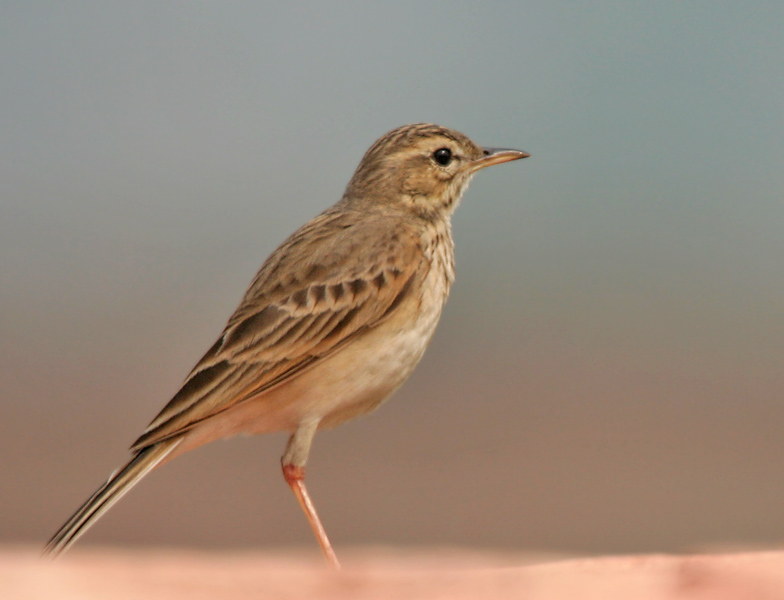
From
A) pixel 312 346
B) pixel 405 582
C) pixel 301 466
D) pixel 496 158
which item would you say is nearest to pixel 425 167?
pixel 496 158

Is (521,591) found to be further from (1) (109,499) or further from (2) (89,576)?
(1) (109,499)

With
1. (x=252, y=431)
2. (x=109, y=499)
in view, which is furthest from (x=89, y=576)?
(x=252, y=431)

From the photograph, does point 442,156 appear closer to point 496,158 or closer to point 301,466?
point 496,158

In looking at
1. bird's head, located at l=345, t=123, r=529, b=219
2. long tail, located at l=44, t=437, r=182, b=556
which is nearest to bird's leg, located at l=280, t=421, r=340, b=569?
long tail, located at l=44, t=437, r=182, b=556

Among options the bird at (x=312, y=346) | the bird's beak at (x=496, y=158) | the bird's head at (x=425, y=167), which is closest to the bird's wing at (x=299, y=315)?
the bird at (x=312, y=346)

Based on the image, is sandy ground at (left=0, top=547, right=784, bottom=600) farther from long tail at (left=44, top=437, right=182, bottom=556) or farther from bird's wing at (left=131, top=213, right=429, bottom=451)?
bird's wing at (left=131, top=213, right=429, bottom=451)
